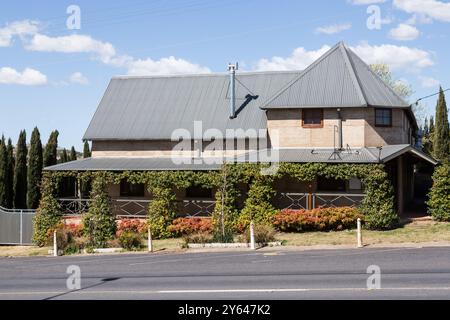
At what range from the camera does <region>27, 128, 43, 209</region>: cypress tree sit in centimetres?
4097

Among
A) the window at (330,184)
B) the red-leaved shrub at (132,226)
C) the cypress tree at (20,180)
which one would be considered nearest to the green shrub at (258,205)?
the window at (330,184)

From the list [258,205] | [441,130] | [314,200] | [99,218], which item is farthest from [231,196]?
[441,130]

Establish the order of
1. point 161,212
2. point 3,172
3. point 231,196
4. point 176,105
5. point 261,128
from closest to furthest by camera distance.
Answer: point 231,196 → point 161,212 → point 261,128 → point 176,105 → point 3,172

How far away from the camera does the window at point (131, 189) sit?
33.3 metres

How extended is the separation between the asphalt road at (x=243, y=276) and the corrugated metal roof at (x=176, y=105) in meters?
12.9

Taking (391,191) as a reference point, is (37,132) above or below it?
above

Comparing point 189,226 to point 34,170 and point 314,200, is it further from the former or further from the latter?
point 34,170

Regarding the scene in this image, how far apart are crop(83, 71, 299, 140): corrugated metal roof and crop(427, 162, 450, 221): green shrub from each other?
400 inches

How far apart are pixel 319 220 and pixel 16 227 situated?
56.1ft

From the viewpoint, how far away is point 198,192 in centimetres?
3225

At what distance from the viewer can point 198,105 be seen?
3588cm
